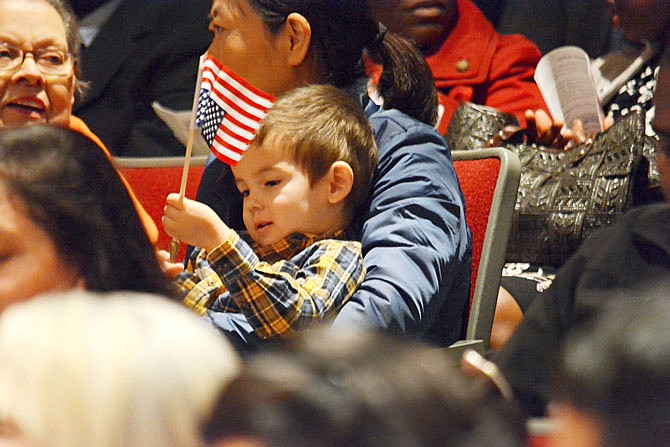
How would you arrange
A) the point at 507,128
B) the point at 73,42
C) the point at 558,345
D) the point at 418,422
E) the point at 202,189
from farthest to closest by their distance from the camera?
the point at 507,128, the point at 73,42, the point at 202,189, the point at 558,345, the point at 418,422

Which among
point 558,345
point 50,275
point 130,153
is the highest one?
point 558,345

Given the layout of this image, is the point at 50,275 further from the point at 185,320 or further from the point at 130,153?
the point at 130,153

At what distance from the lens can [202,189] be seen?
6.58 ft

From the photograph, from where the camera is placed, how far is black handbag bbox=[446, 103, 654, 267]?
2188 mm

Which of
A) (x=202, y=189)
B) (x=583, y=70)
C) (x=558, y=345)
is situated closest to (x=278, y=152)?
(x=202, y=189)

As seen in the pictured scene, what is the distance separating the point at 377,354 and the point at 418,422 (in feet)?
0.18

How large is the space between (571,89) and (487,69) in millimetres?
354

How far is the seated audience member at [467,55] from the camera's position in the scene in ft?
9.36

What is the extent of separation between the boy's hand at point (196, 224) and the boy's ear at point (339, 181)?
0.25 meters

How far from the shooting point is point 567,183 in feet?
7.55

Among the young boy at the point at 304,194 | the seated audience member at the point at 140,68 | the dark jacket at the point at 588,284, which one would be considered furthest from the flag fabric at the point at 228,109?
the seated audience member at the point at 140,68

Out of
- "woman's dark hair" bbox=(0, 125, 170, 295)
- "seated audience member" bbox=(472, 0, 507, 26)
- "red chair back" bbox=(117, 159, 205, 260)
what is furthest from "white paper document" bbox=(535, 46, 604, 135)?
"woman's dark hair" bbox=(0, 125, 170, 295)

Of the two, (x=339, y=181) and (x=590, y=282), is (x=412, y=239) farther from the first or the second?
(x=590, y=282)

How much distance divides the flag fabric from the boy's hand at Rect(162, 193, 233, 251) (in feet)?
0.81
